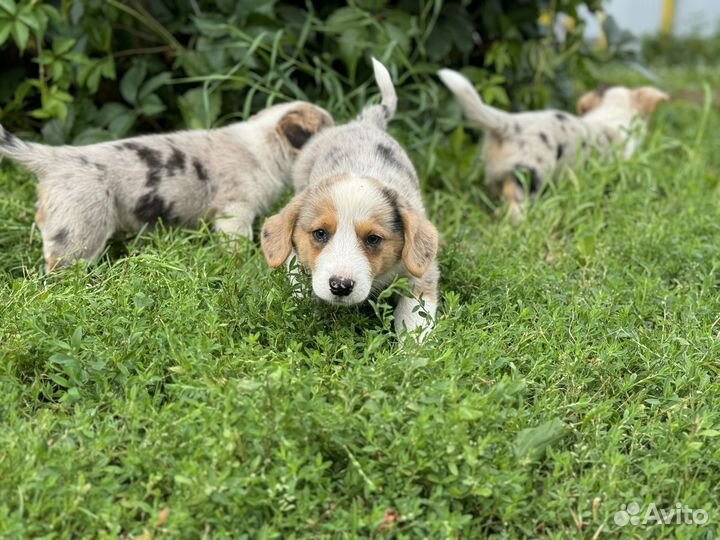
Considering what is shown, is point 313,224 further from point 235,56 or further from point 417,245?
→ point 235,56

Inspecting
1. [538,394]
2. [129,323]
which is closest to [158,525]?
[129,323]

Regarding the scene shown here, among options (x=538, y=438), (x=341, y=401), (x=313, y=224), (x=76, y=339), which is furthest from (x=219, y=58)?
(x=538, y=438)

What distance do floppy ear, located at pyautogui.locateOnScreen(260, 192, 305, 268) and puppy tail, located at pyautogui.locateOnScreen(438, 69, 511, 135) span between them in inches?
91.6

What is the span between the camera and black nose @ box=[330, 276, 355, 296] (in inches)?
150

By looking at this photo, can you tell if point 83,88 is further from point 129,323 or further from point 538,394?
point 538,394

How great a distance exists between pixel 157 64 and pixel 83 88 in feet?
1.84

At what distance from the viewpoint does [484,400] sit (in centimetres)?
328

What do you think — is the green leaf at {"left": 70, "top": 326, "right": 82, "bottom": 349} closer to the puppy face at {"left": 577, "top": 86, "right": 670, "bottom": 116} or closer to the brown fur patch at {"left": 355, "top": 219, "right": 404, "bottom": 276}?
the brown fur patch at {"left": 355, "top": 219, "right": 404, "bottom": 276}

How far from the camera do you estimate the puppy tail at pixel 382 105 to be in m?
5.45

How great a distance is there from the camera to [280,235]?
418 centimetres

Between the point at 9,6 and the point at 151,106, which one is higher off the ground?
the point at 9,6

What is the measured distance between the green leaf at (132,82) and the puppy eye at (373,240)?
2.79 meters

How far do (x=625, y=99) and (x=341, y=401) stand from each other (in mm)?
5145

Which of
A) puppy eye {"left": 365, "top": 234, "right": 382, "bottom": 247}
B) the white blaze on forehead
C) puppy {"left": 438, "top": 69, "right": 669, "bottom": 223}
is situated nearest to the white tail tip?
puppy {"left": 438, "top": 69, "right": 669, "bottom": 223}
